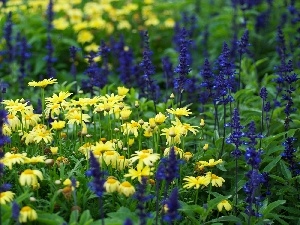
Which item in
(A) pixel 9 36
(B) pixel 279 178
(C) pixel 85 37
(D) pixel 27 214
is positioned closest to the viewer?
(D) pixel 27 214

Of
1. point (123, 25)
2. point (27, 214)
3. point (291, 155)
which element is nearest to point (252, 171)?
point (291, 155)

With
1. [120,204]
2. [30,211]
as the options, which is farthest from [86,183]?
[30,211]

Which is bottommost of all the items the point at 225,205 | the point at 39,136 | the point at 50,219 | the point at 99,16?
the point at 225,205

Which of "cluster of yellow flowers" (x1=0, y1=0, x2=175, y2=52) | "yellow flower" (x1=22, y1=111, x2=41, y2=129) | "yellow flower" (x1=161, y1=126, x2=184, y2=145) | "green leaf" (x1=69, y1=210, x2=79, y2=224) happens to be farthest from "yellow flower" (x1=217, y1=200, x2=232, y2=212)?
"cluster of yellow flowers" (x1=0, y1=0, x2=175, y2=52)

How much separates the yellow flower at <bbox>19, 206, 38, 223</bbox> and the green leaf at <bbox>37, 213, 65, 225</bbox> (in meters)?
0.09

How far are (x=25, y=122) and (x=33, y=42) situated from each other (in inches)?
164

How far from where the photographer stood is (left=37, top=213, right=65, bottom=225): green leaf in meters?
3.65

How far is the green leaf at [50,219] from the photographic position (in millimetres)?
3646

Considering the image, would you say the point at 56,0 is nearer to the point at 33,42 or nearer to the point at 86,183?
the point at 33,42

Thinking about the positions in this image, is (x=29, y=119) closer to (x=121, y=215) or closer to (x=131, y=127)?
(x=131, y=127)

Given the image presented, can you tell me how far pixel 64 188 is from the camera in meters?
3.84

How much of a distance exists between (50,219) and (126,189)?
0.51 m

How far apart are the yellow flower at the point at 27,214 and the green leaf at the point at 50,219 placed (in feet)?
0.30

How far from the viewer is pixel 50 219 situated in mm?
3676
